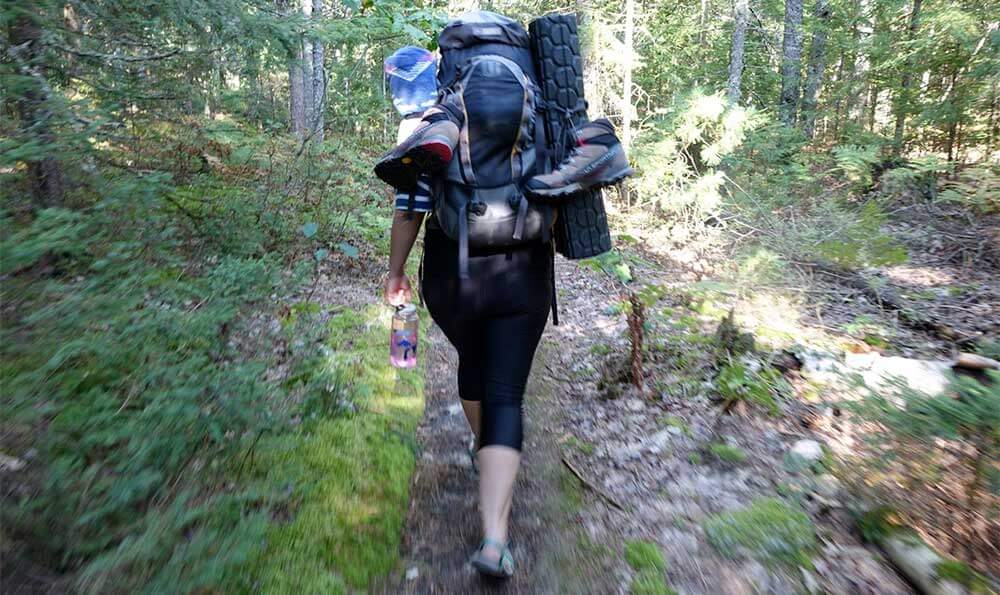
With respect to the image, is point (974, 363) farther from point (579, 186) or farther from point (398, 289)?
point (398, 289)

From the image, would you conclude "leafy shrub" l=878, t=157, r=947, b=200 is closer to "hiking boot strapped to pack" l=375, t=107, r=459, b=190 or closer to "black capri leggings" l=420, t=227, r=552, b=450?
"black capri leggings" l=420, t=227, r=552, b=450

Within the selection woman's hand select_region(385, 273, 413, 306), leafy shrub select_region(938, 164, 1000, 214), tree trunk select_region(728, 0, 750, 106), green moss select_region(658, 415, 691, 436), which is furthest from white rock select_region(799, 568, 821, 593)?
tree trunk select_region(728, 0, 750, 106)

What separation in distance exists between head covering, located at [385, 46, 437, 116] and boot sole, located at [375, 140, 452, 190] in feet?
2.06

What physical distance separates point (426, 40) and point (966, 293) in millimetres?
7665

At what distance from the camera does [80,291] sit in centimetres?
251

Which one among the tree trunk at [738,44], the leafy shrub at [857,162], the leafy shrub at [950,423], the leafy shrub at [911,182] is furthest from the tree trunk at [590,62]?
the leafy shrub at [950,423]

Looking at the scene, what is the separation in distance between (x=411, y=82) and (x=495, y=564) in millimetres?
2237

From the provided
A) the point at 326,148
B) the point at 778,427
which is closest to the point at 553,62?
the point at 778,427

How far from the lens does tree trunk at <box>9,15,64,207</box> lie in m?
2.90

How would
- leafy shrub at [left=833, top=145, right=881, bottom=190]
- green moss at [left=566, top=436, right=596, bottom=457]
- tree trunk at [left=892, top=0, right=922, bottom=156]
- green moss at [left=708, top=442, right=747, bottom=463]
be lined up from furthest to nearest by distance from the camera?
1. tree trunk at [left=892, top=0, right=922, bottom=156]
2. leafy shrub at [left=833, top=145, right=881, bottom=190]
3. green moss at [left=566, top=436, right=596, bottom=457]
4. green moss at [left=708, top=442, right=747, bottom=463]

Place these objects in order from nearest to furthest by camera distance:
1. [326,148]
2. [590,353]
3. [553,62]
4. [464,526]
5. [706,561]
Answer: [553,62]
[706,561]
[464,526]
[590,353]
[326,148]

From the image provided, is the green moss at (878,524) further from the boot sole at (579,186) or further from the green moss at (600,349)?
the green moss at (600,349)

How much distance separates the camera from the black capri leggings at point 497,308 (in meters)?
2.44

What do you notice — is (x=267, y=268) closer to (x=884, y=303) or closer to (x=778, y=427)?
(x=778, y=427)
